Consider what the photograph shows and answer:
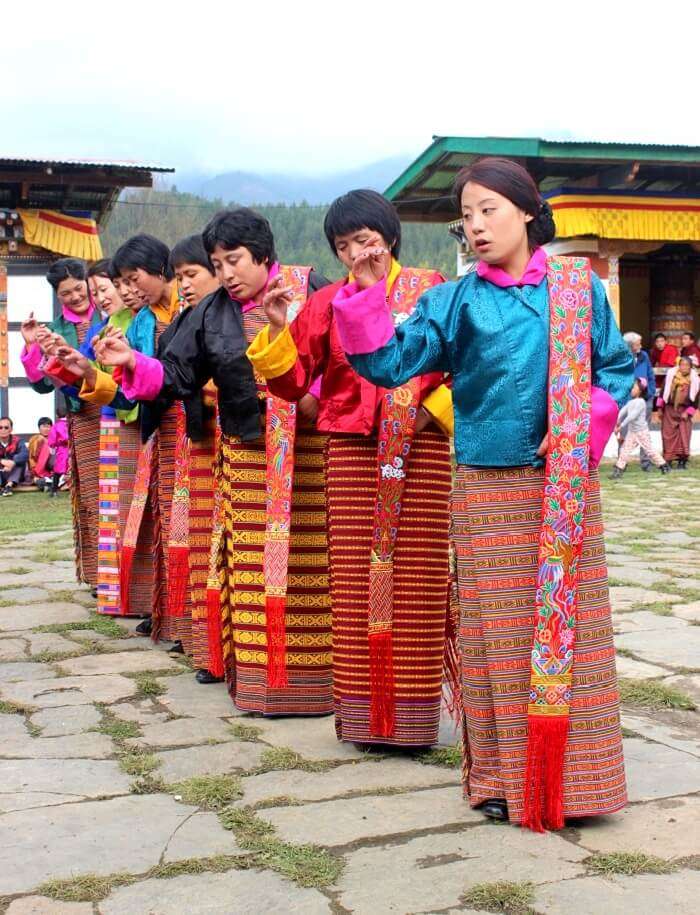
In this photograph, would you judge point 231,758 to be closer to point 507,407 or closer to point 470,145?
point 507,407

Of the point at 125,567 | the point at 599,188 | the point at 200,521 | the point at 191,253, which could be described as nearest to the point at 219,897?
the point at 200,521

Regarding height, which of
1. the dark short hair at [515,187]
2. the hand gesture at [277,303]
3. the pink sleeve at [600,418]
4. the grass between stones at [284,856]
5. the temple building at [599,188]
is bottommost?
the grass between stones at [284,856]

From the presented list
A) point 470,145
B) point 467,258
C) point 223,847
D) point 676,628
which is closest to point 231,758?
point 223,847

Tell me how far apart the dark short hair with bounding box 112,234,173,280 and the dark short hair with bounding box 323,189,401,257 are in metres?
1.87

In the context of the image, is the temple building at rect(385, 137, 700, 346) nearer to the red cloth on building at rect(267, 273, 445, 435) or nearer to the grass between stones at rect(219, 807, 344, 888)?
the red cloth on building at rect(267, 273, 445, 435)

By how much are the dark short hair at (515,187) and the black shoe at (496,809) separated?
1.39 metres

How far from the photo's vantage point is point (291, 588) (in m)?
4.10

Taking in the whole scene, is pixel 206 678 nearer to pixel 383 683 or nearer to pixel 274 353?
pixel 383 683

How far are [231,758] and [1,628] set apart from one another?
8.38 ft

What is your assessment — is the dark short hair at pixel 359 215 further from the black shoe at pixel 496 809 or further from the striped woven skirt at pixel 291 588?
the black shoe at pixel 496 809

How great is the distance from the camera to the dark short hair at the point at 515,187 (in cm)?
291

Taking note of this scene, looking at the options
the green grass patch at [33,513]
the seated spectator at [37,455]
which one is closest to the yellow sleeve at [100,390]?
the green grass patch at [33,513]

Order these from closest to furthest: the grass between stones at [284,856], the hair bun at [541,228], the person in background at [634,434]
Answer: the grass between stones at [284,856] → the hair bun at [541,228] → the person in background at [634,434]

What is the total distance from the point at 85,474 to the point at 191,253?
Answer: 2.20 meters
